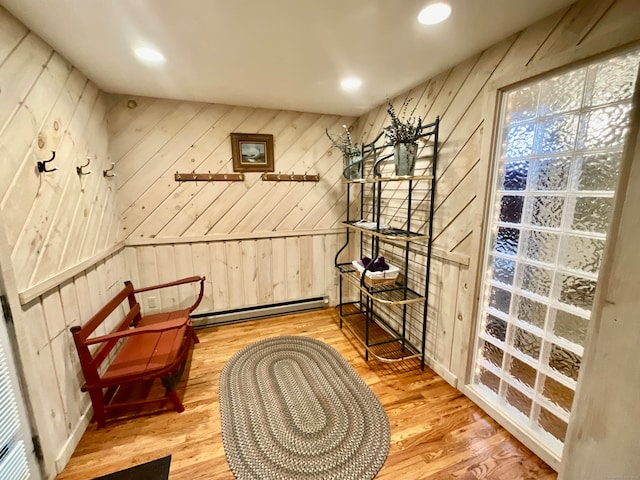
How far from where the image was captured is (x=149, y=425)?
1716mm

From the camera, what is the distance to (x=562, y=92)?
4.28 feet

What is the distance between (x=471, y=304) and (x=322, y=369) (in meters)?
1.19

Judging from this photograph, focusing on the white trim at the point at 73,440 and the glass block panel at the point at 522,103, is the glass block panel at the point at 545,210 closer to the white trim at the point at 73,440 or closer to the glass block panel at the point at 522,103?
the glass block panel at the point at 522,103

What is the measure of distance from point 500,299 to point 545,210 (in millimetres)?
570

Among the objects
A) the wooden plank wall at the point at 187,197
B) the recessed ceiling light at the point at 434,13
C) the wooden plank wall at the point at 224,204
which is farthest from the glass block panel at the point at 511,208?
the wooden plank wall at the point at 224,204

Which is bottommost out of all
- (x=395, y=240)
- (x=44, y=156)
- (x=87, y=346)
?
(x=87, y=346)

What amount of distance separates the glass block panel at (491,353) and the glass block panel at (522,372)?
68 mm

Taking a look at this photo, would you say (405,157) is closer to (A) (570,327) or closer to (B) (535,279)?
(B) (535,279)

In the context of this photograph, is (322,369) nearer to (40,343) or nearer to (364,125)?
(40,343)

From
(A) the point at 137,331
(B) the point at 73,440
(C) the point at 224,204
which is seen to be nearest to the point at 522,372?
(A) the point at 137,331

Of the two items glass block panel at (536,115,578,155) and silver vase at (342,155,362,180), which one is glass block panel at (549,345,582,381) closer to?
glass block panel at (536,115,578,155)

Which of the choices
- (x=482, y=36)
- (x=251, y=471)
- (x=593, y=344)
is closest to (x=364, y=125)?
(x=482, y=36)

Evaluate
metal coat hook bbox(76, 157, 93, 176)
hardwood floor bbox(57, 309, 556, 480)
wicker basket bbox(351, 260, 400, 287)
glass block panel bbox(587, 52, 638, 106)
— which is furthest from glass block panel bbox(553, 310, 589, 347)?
metal coat hook bbox(76, 157, 93, 176)

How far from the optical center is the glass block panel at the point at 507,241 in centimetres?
155
